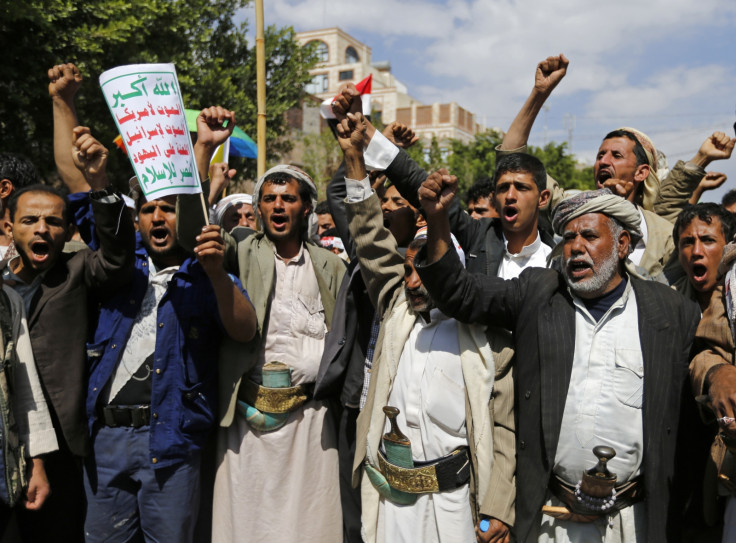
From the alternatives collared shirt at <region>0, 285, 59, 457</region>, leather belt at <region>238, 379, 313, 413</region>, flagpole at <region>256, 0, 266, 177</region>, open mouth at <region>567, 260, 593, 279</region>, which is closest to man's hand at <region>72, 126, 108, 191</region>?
collared shirt at <region>0, 285, 59, 457</region>

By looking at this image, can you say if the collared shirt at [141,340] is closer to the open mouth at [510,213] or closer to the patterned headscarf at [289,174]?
the patterned headscarf at [289,174]

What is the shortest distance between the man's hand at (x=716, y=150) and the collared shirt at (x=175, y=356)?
10.8 feet

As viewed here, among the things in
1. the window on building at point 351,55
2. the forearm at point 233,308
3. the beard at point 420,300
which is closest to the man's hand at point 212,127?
the forearm at point 233,308

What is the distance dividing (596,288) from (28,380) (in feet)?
8.54

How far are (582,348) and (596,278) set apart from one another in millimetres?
306

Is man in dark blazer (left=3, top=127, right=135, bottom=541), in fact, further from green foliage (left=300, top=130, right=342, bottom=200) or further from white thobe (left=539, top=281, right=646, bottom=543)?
green foliage (left=300, top=130, right=342, bottom=200)

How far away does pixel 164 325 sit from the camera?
3.39 m

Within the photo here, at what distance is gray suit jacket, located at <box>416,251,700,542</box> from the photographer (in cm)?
277

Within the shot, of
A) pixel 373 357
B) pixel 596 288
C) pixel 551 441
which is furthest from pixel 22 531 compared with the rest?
pixel 596 288

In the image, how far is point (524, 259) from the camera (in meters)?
3.69

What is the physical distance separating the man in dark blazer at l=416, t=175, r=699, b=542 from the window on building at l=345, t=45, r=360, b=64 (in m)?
75.4

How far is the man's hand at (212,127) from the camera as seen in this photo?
3508 millimetres

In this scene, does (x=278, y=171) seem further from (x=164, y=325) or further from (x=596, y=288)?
(x=596, y=288)

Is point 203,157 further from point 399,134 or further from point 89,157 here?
point 399,134
